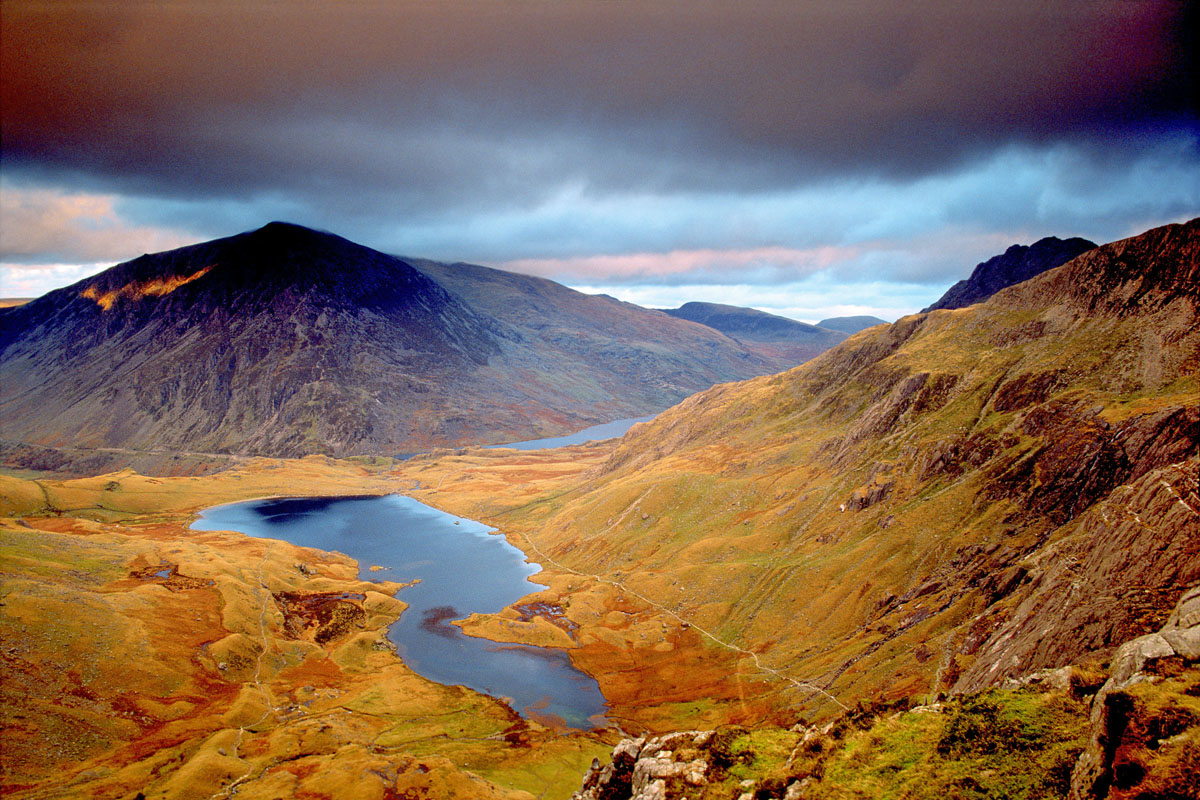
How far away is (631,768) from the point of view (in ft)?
127

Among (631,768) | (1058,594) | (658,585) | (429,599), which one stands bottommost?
(429,599)

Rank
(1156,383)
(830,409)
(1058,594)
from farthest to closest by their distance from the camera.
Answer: (830,409) → (1156,383) → (1058,594)

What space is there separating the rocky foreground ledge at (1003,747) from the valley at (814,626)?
139 mm

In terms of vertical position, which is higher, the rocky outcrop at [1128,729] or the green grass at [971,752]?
the rocky outcrop at [1128,729]

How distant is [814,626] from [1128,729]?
97.4 metres

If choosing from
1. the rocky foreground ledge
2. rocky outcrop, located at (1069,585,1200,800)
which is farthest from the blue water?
rocky outcrop, located at (1069,585,1200,800)

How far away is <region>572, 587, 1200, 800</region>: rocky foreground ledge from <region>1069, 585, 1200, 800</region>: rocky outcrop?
0.12 ft

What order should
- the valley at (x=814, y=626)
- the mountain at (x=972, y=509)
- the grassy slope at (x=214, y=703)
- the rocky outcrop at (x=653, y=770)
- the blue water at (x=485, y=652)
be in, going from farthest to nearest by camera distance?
the blue water at (x=485, y=652), the grassy slope at (x=214, y=703), the mountain at (x=972, y=509), the rocky outcrop at (x=653, y=770), the valley at (x=814, y=626)

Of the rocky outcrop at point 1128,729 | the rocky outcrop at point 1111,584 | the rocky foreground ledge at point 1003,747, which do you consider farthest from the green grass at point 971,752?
the rocky outcrop at point 1111,584

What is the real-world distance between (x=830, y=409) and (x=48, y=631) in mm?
184932

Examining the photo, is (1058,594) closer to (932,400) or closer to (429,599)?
(932,400)

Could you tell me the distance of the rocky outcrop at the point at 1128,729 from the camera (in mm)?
18938

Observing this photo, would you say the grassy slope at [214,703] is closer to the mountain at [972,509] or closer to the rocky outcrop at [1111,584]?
the mountain at [972,509]

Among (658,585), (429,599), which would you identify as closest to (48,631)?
(429,599)
